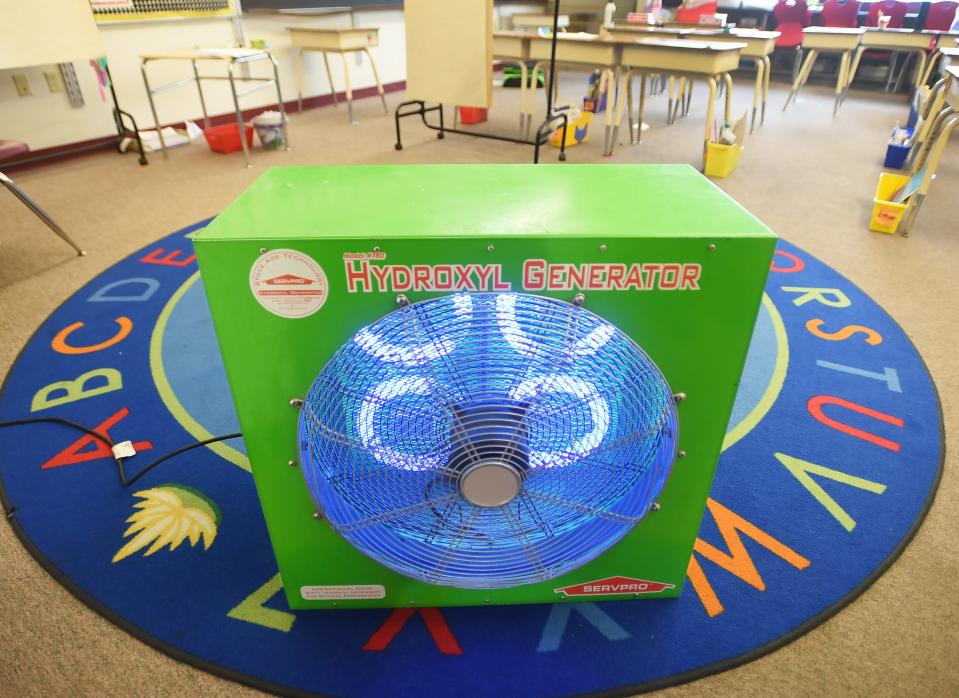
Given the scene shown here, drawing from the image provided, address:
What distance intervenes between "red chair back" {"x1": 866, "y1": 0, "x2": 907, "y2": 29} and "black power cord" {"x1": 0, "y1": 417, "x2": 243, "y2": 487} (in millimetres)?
7555

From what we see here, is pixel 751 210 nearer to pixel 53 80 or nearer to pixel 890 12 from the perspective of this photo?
pixel 53 80

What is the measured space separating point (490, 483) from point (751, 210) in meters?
2.93

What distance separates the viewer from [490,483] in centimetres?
93

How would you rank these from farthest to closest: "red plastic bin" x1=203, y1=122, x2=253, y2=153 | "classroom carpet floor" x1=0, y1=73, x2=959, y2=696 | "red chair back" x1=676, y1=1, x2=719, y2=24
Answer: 1. "red chair back" x1=676, y1=1, x2=719, y2=24
2. "red plastic bin" x1=203, y1=122, x2=253, y2=153
3. "classroom carpet floor" x1=0, y1=73, x2=959, y2=696

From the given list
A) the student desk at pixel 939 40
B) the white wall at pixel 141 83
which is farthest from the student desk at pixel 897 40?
the white wall at pixel 141 83

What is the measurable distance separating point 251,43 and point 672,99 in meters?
3.29

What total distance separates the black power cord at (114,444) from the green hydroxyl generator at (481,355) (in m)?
0.67

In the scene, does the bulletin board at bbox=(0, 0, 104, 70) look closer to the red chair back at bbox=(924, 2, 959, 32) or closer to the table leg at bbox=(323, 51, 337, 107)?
the table leg at bbox=(323, 51, 337, 107)

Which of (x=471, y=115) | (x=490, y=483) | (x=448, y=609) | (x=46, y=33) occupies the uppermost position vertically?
(x=46, y=33)

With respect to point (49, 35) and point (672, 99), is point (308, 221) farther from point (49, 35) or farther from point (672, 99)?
point (672, 99)

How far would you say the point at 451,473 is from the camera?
→ 93 cm

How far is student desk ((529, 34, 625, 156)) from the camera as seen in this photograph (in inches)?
152

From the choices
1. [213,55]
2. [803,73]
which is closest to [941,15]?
[803,73]

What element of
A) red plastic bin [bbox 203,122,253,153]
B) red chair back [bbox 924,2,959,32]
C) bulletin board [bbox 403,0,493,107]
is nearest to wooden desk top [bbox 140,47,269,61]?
red plastic bin [bbox 203,122,253,153]
